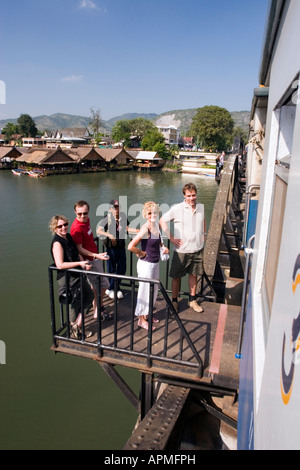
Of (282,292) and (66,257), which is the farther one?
(66,257)

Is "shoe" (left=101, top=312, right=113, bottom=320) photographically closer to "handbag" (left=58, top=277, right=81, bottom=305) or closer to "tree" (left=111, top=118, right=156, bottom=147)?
"handbag" (left=58, top=277, right=81, bottom=305)

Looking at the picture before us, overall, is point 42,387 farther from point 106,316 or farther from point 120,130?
point 120,130

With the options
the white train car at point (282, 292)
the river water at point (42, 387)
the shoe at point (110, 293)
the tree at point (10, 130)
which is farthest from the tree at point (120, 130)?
the white train car at point (282, 292)

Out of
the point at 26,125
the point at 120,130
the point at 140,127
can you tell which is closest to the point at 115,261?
the point at 140,127

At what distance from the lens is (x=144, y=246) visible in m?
3.49

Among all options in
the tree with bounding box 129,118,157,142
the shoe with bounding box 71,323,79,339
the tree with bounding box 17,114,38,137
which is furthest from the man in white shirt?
the tree with bounding box 17,114,38,137

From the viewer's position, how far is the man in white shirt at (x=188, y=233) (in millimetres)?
3672

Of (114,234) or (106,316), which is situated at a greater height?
(114,234)

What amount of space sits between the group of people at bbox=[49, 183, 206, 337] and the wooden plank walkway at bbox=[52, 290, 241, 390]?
16 cm

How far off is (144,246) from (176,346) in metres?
1.05

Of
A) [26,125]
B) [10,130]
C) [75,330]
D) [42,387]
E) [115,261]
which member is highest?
[26,125]
